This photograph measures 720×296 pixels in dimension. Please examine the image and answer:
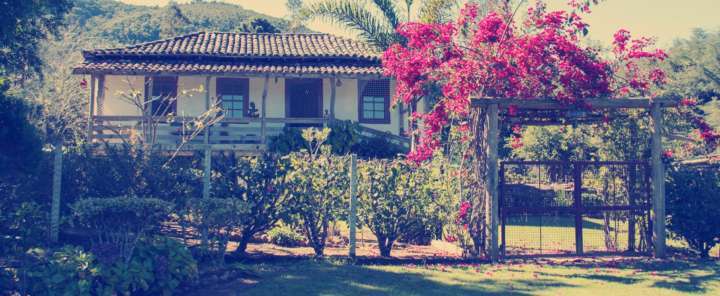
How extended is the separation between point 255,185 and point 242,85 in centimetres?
1189

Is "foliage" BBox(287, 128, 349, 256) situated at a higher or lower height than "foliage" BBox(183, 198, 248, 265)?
higher

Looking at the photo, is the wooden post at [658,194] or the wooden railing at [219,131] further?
the wooden railing at [219,131]

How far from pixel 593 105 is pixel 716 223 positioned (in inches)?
122

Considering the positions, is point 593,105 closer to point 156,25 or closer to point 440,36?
point 440,36

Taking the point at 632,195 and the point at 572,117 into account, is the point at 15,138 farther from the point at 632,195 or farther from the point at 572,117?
the point at 632,195

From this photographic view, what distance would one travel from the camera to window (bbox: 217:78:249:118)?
2183 centimetres

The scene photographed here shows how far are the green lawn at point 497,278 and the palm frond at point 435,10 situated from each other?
8.88m

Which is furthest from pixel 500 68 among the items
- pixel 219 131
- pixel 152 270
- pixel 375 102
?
pixel 375 102

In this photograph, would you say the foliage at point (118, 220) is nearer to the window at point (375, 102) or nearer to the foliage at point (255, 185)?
the foliage at point (255, 185)

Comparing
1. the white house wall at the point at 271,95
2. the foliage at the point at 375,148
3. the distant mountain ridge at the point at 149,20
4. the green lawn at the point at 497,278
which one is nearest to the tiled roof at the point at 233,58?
the white house wall at the point at 271,95

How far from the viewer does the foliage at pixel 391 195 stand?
425 inches

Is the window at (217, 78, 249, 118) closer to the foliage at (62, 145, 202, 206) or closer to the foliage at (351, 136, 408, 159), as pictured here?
the foliage at (351, 136, 408, 159)

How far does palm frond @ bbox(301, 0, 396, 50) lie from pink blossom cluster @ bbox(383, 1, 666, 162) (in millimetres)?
7530

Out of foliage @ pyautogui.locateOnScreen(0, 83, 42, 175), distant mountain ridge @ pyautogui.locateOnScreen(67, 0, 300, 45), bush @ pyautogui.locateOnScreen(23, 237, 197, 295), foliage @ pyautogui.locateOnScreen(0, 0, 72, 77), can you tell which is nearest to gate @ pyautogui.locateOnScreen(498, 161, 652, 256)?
bush @ pyautogui.locateOnScreen(23, 237, 197, 295)
